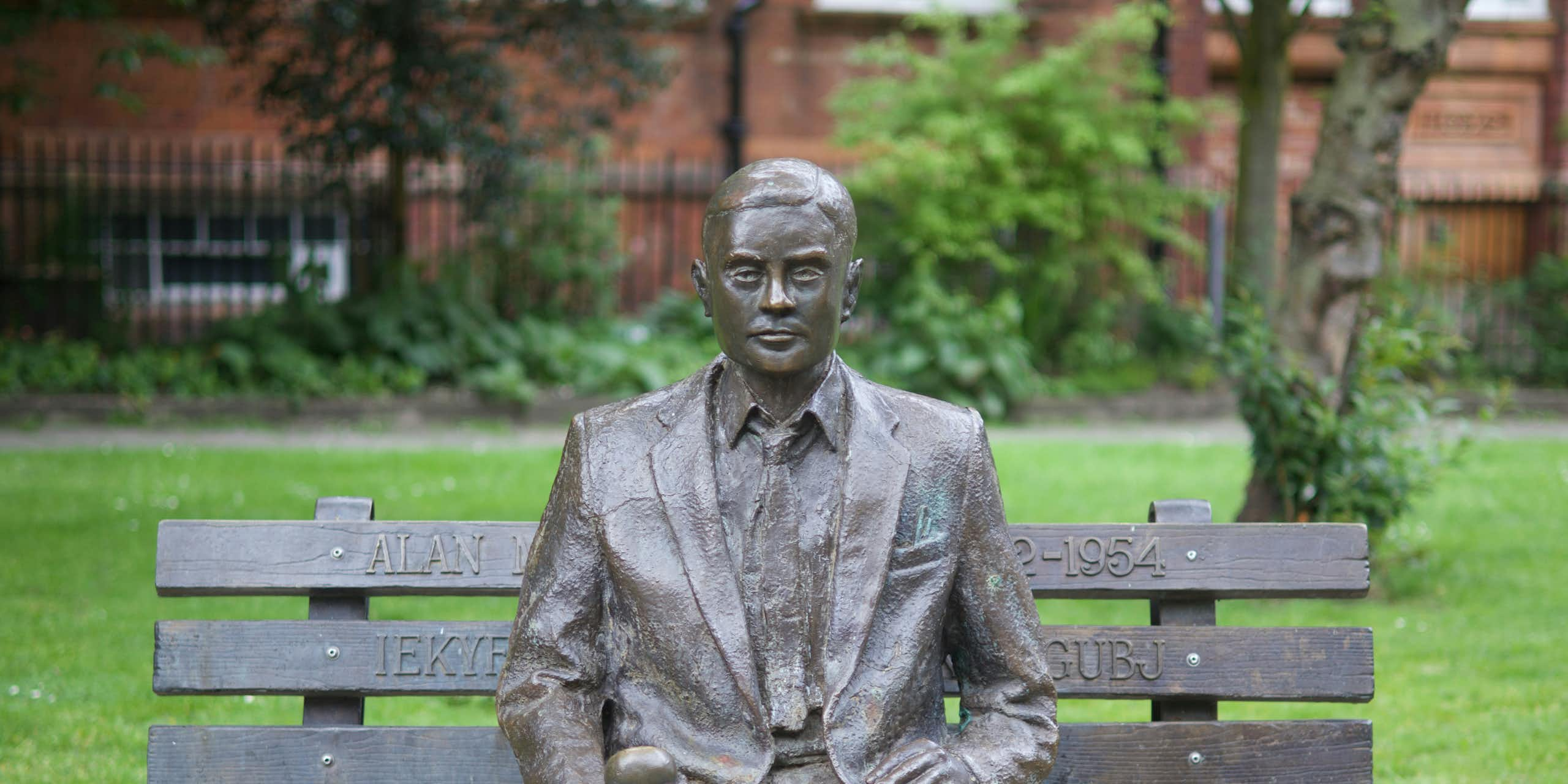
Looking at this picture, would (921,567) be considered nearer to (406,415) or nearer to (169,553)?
(169,553)

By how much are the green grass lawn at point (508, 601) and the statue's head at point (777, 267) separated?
2.91 meters

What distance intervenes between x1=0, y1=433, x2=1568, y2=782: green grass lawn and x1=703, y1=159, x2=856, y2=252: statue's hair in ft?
9.75

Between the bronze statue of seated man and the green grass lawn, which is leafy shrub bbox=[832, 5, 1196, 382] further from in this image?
the bronze statue of seated man

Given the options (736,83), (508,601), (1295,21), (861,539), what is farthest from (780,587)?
(736,83)

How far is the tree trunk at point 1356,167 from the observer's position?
7680mm

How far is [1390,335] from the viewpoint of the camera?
6895 millimetres

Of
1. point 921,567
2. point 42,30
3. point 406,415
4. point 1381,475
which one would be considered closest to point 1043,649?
point 921,567

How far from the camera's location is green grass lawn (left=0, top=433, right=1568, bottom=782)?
17.9ft

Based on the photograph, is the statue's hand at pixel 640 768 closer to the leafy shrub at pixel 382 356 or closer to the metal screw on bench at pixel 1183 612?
the metal screw on bench at pixel 1183 612

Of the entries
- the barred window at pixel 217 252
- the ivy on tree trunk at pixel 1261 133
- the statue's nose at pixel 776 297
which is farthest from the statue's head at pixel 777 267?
the barred window at pixel 217 252

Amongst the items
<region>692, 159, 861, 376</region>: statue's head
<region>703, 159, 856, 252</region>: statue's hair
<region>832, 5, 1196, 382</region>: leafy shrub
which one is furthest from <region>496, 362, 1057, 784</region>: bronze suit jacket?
<region>832, 5, 1196, 382</region>: leafy shrub

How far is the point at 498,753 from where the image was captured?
372cm

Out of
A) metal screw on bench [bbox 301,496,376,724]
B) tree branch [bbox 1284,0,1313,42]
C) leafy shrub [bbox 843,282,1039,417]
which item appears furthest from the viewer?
leafy shrub [bbox 843,282,1039,417]

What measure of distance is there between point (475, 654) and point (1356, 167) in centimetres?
541
